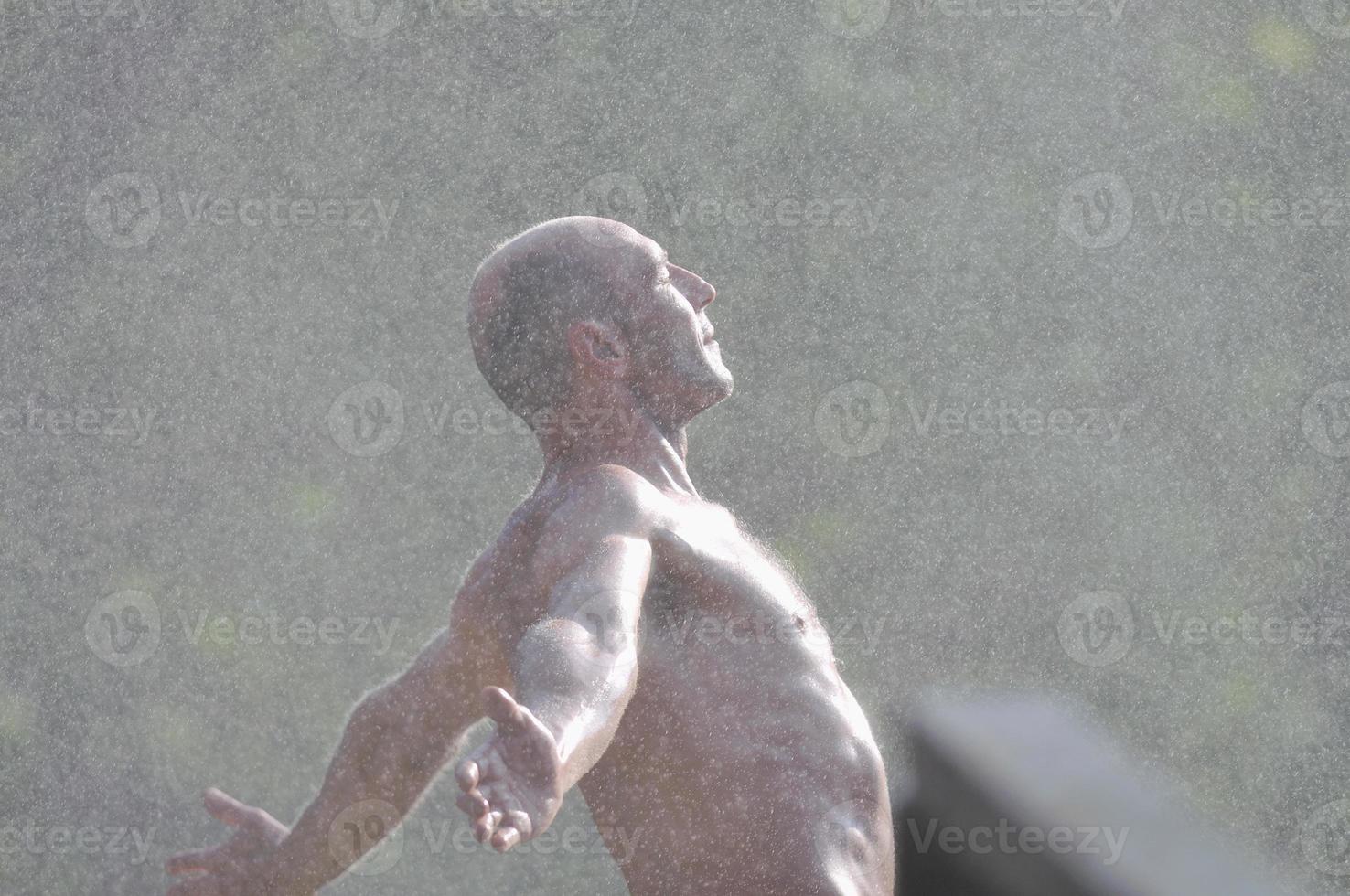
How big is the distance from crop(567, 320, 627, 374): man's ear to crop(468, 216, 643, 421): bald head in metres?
0.01

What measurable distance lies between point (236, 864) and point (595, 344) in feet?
2.69

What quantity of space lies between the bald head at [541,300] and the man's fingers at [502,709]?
2.51ft

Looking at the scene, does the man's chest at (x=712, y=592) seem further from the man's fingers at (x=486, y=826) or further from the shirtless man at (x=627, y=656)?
the man's fingers at (x=486, y=826)

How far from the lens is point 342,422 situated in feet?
15.3

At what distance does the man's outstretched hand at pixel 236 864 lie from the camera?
2166 millimetres

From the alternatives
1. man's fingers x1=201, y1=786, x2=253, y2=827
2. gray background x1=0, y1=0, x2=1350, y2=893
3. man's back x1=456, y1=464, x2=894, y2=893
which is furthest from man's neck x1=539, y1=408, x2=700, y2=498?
gray background x1=0, y1=0, x2=1350, y2=893

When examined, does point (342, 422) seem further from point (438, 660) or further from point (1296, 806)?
point (1296, 806)

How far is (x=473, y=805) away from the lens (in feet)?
4.65

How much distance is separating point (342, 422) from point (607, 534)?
112 inches

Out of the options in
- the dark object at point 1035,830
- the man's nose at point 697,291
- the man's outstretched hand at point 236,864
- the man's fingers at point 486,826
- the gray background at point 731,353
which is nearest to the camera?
the man's fingers at point 486,826

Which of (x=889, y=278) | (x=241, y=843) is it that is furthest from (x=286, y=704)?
(x=241, y=843)

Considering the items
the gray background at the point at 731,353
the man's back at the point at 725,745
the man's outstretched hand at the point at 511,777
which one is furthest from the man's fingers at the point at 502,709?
the gray background at the point at 731,353

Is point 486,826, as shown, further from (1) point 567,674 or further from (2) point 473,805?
(1) point 567,674

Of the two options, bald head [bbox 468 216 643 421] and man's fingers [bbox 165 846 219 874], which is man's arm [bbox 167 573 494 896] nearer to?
man's fingers [bbox 165 846 219 874]
